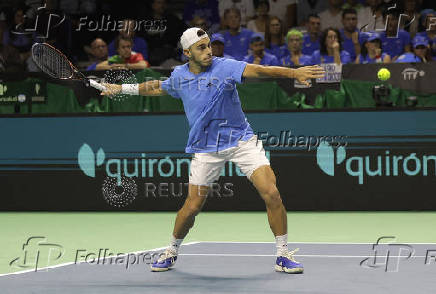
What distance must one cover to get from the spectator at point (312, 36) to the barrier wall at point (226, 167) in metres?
1.93

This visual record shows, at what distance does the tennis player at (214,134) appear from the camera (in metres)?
7.67

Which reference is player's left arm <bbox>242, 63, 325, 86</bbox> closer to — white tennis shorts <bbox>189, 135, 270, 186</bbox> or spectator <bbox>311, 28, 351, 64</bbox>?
white tennis shorts <bbox>189, 135, 270, 186</bbox>

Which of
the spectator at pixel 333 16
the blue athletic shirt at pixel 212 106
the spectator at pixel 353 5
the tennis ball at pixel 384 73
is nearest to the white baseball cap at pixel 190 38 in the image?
the blue athletic shirt at pixel 212 106

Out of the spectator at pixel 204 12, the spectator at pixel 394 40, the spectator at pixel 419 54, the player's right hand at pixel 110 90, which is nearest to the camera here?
the player's right hand at pixel 110 90

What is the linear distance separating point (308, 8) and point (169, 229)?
232 inches

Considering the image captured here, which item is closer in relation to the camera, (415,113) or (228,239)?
(228,239)

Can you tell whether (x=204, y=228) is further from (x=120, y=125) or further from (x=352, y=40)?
(x=352, y=40)

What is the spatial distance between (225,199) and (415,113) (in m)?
2.83

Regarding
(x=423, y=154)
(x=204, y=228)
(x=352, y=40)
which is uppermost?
(x=352, y=40)

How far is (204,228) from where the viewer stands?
11539 mm

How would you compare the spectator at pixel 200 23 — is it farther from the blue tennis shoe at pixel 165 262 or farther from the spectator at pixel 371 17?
the blue tennis shoe at pixel 165 262

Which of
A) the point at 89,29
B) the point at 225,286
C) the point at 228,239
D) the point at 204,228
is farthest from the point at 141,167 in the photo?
the point at 225,286

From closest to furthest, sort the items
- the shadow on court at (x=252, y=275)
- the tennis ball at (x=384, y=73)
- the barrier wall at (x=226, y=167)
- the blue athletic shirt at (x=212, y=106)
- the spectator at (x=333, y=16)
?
the shadow on court at (x=252, y=275), the blue athletic shirt at (x=212, y=106), the tennis ball at (x=384, y=73), the barrier wall at (x=226, y=167), the spectator at (x=333, y=16)

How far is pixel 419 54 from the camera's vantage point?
13727mm
